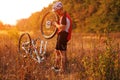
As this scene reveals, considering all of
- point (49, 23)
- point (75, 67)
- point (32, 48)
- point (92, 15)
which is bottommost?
point (75, 67)

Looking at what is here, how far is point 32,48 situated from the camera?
11.7 metres

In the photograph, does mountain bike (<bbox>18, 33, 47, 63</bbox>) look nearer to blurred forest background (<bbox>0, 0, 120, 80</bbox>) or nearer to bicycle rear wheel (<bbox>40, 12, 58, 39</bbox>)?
blurred forest background (<bbox>0, 0, 120, 80</bbox>)

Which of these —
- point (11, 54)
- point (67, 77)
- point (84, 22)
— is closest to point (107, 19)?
point (84, 22)

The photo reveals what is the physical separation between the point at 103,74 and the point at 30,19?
26.1 m

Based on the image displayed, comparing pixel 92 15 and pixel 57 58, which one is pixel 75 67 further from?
pixel 92 15

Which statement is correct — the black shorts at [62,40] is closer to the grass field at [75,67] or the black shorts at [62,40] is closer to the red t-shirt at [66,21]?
the red t-shirt at [66,21]

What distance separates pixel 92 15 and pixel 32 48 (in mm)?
17174

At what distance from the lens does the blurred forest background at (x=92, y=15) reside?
2641 centimetres

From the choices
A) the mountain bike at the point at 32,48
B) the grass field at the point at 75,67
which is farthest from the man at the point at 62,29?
the mountain bike at the point at 32,48

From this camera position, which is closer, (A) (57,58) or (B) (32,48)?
(A) (57,58)

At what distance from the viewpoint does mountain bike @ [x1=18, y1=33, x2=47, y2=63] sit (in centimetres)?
1140

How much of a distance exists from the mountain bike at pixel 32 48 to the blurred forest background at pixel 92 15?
39.1ft

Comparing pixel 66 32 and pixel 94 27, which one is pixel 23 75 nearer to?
pixel 66 32

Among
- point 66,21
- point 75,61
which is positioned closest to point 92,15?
point 75,61
